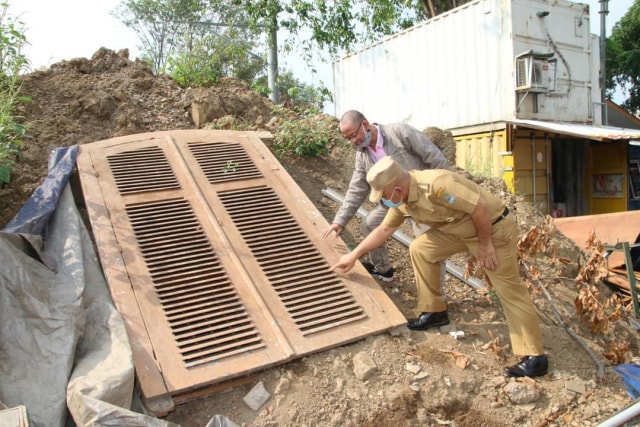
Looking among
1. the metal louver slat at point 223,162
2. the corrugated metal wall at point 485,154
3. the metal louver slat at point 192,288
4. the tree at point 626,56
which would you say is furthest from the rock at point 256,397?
the tree at point 626,56

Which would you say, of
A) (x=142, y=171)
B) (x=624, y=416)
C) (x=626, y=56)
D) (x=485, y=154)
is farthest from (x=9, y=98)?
(x=626, y=56)

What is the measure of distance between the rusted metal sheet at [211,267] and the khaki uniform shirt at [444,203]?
2.06 feet

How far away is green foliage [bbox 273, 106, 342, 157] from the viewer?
5426mm

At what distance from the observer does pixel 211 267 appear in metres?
3.37

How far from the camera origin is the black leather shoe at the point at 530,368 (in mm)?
3027

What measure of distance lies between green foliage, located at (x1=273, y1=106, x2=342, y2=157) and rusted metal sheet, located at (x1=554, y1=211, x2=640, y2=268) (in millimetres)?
3031

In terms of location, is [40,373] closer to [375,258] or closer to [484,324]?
[375,258]

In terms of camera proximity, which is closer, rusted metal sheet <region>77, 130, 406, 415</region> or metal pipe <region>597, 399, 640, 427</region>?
metal pipe <region>597, 399, 640, 427</region>

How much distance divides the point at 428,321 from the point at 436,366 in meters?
0.41

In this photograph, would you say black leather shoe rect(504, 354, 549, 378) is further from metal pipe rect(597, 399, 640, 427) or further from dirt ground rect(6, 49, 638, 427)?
metal pipe rect(597, 399, 640, 427)

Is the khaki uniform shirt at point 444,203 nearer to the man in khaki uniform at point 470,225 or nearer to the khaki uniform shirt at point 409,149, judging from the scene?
the man in khaki uniform at point 470,225

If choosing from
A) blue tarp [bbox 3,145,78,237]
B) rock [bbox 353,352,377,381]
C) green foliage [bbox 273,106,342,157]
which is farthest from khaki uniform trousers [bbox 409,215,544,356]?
blue tarp [bbox 3,145,78,237]

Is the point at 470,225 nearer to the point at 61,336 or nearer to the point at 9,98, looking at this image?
the point at 61,336

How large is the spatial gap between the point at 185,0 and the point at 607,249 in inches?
889
